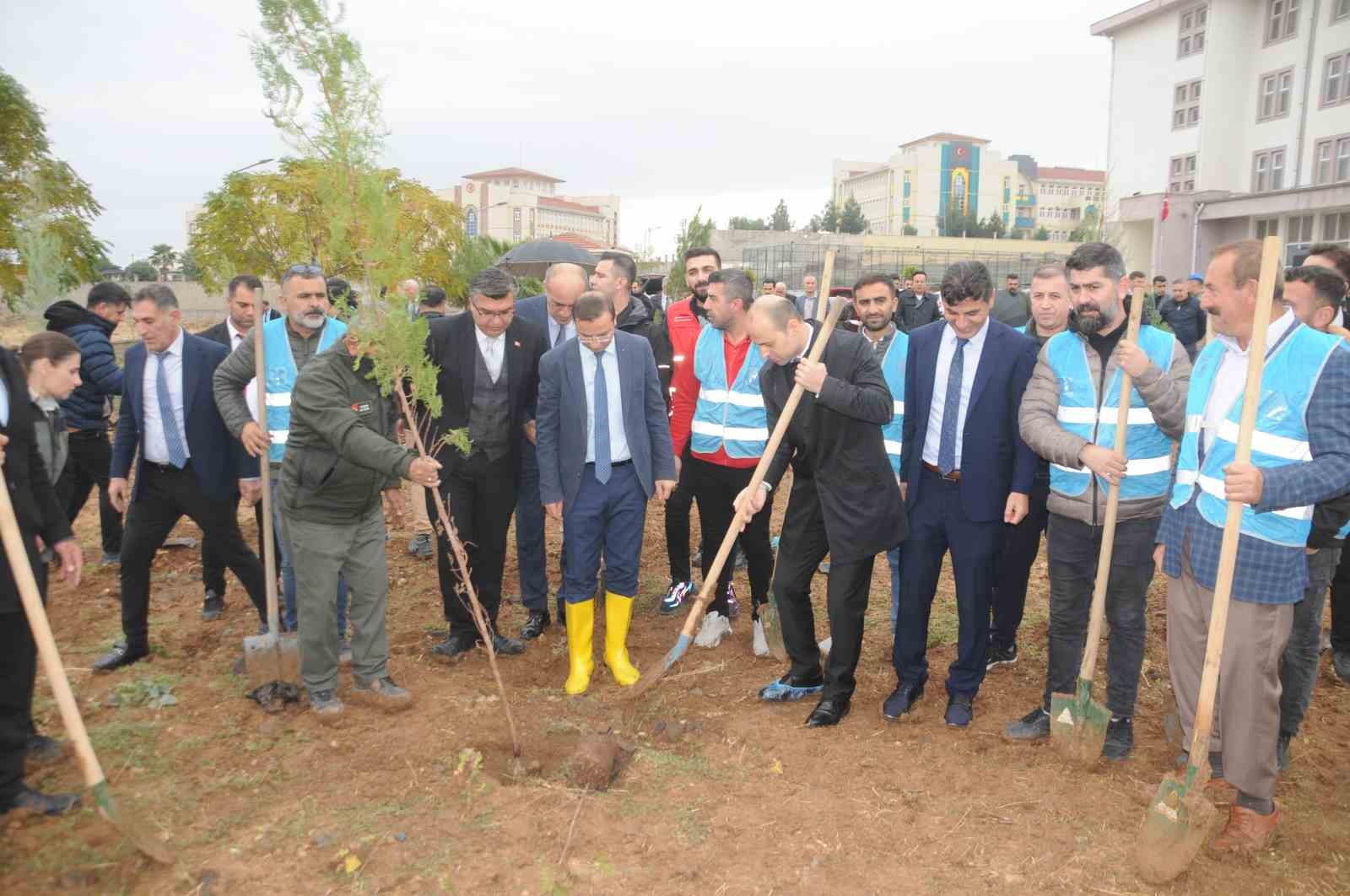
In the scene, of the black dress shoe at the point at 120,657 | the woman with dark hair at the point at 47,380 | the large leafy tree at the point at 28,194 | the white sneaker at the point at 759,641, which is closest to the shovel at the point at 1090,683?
the white sneaker at the point at 759,641

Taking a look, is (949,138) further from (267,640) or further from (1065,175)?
(267,640)

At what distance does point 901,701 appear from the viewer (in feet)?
15.4

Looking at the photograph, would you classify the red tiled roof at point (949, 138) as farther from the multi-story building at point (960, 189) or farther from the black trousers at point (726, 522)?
the black trousers at point (726, 522)

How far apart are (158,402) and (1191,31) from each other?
40660mm

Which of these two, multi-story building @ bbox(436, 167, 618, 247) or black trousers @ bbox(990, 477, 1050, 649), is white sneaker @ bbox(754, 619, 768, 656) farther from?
multi-story building @ bbox(436, 167, 618, 247)

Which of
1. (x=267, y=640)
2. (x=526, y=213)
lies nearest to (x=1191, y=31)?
(x=267, y=640)

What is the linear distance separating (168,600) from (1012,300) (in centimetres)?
1195

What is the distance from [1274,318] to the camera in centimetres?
342

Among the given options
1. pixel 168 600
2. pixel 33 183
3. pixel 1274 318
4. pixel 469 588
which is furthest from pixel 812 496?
pixel 33 183

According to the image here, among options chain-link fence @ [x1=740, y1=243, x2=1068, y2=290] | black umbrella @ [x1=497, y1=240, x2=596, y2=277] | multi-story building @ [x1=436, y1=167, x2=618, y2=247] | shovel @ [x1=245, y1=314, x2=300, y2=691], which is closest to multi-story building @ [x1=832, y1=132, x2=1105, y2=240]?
multi-story building @ [x1=436, y1=167, x2=618, y2=247]

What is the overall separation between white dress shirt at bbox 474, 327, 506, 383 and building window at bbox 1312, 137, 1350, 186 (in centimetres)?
3222

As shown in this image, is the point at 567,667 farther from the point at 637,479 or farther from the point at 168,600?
the point at 168,600

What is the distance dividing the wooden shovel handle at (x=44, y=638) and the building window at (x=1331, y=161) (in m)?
34.8

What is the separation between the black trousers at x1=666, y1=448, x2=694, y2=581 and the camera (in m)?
5.98
